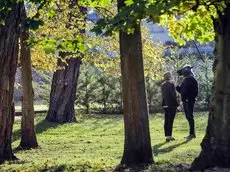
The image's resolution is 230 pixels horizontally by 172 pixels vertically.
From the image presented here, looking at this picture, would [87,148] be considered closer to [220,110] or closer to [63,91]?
[220,110]

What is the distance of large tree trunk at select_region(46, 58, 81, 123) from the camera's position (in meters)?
22.7

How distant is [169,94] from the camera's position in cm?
1405

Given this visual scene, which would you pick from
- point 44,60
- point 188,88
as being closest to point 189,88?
point 188,88

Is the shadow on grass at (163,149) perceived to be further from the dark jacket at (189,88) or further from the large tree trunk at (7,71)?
the large tree trunk at (7,71)

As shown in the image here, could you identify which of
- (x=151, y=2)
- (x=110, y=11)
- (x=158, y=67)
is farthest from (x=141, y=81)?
(x=158, y=67)

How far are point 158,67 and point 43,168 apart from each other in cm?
1094

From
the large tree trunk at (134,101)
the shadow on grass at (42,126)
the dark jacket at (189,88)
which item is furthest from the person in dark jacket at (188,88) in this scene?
the shadow on grass at (42,126)

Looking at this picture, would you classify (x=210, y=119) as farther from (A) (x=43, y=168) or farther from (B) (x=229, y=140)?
(A) (x=43, y=168)

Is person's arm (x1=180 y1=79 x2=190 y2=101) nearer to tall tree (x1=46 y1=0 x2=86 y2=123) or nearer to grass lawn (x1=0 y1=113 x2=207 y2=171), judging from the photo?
grass lawn (x1=0 y1=113 x2=207 y2=171)

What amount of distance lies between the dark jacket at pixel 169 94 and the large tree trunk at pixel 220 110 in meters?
5.74

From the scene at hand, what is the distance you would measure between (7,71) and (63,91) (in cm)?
1214

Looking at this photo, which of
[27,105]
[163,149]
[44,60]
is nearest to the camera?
[163,149]

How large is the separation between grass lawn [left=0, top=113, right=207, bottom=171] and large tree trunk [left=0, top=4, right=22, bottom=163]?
0.53m

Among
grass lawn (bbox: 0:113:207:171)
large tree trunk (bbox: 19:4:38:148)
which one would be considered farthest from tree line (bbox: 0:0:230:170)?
large tree trunk (bbox: 19:4:38:148)
